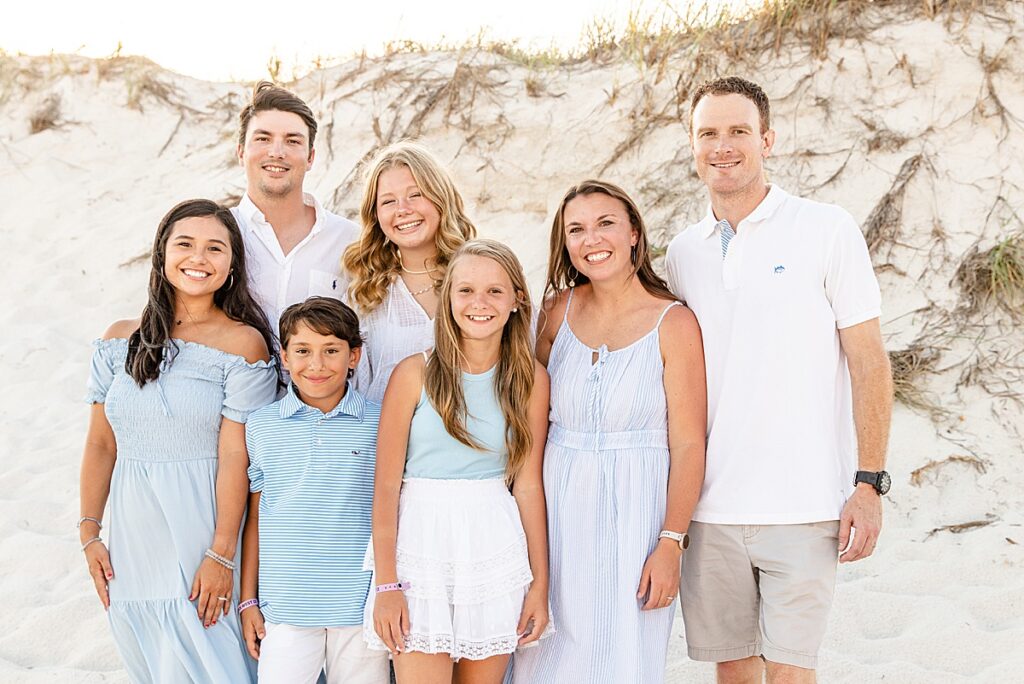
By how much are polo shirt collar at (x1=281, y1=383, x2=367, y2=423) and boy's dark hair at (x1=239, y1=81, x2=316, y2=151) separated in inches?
46.7

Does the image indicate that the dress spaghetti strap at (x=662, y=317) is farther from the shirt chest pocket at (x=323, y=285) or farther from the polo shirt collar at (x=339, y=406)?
the shirt chest pocket at (x=323, y=285)

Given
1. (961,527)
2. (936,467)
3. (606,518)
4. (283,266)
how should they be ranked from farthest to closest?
(936,467), (961,527), (283,266), (606,518)

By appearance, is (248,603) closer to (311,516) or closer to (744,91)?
(311,516)

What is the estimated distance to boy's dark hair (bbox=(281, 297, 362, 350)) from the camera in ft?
8.95

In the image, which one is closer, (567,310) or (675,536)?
(675,536)

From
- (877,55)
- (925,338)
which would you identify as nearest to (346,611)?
(925,338)

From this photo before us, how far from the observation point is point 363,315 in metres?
3.05

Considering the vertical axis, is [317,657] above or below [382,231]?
below

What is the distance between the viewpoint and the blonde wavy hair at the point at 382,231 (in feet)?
9.94

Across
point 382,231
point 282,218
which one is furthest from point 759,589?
point 282,218

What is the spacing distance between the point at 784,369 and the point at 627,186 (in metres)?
3.65

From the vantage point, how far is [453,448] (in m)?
2.61

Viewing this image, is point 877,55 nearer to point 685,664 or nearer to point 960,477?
point 960,477

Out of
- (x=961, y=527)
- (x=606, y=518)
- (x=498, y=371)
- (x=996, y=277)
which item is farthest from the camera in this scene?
(x=996, y=277)
